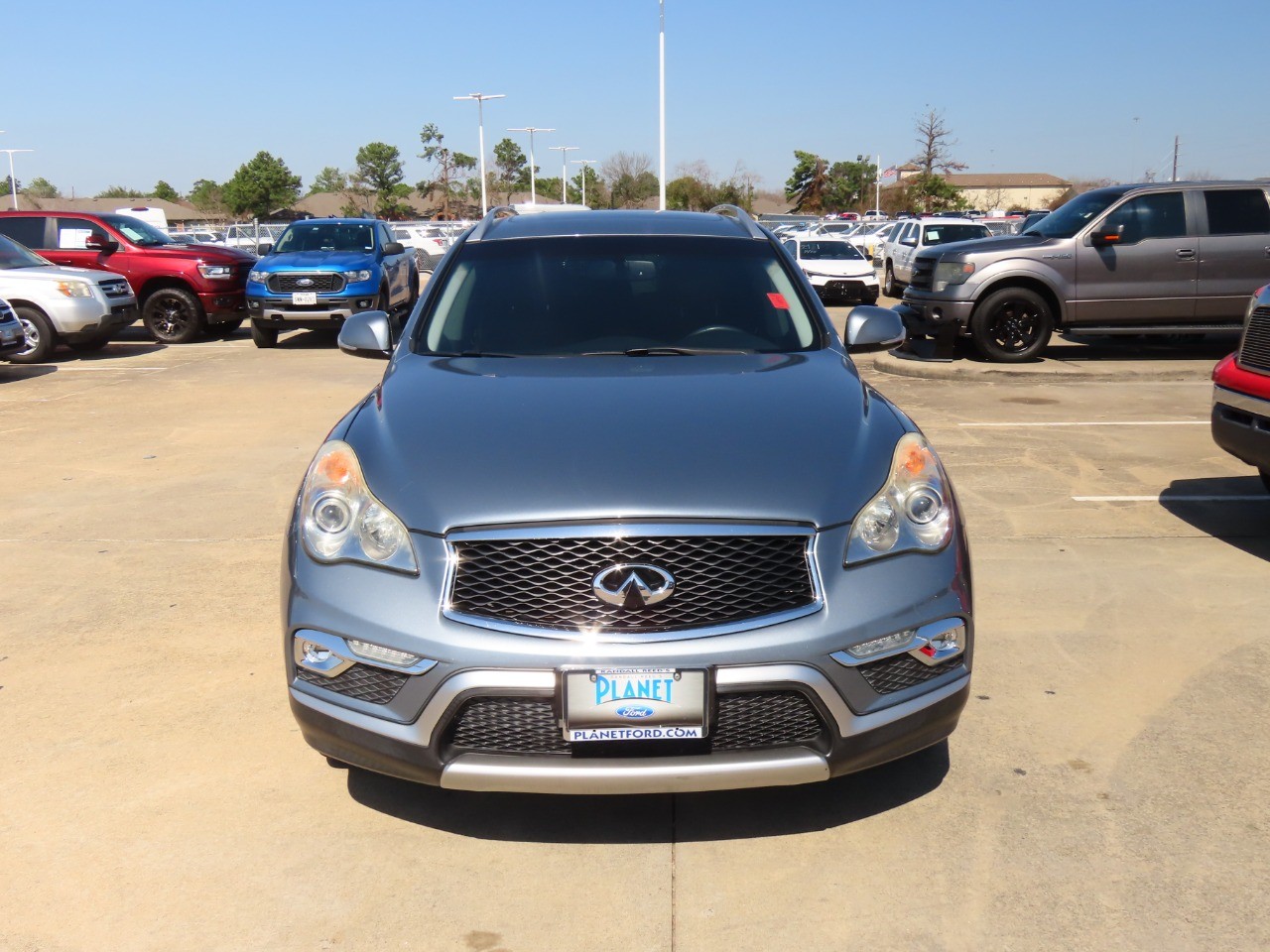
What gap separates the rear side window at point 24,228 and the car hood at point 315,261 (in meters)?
3.39

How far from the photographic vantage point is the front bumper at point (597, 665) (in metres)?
2.72

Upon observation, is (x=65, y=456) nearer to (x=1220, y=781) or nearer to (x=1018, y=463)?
(x=1018, y=463)

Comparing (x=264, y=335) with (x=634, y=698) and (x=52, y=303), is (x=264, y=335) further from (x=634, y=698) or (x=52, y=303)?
(x=634, y=698)

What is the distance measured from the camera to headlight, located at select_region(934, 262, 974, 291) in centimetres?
1245

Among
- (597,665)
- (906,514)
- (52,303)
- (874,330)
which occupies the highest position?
(52,303)

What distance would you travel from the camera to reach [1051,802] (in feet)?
10.8

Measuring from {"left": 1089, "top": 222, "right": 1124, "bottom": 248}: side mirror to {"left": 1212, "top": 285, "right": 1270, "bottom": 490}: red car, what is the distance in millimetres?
6748

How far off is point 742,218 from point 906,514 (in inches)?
98.0

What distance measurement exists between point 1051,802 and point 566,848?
1.41 metres

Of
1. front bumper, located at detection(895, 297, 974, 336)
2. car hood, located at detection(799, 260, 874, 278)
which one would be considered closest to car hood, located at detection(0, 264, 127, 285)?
front bumper, located at detection(895, 297, 974, 336)

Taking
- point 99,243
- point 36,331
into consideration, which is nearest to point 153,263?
point 99,243

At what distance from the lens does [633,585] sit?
9.09ft

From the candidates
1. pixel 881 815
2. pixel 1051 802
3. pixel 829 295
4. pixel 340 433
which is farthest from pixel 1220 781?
pixel 829 295

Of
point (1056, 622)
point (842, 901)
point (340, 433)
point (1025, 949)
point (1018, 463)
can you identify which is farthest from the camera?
point (1018, 463)
